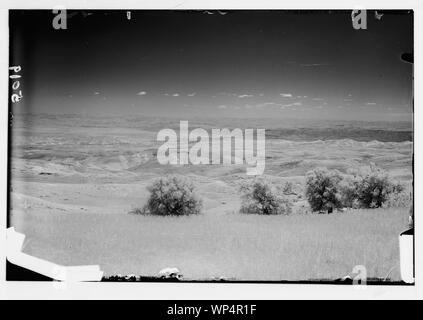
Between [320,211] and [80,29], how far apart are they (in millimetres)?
2140

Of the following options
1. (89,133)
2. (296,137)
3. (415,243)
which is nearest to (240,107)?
(296,137)

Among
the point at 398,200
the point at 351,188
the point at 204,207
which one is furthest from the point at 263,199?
the point at 398,200

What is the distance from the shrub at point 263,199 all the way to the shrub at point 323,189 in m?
0.18

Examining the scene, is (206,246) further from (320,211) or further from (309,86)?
(309,86)

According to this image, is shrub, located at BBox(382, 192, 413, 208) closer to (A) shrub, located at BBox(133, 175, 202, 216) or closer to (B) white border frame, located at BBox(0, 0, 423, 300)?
(B) white border frame, located at BBox(0, 0, 423, 300)

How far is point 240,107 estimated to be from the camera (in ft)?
11.5

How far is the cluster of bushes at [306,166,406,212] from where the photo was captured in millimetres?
3475

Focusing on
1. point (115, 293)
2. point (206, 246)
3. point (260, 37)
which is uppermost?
point (260, 37)

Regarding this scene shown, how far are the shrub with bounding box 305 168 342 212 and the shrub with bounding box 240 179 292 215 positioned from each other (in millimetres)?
181

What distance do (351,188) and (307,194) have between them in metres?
0.31

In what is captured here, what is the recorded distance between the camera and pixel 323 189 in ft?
11.5

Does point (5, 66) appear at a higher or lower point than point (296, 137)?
higher

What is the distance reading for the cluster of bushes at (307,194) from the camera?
348cm

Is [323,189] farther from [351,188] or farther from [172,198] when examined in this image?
[172,198]
